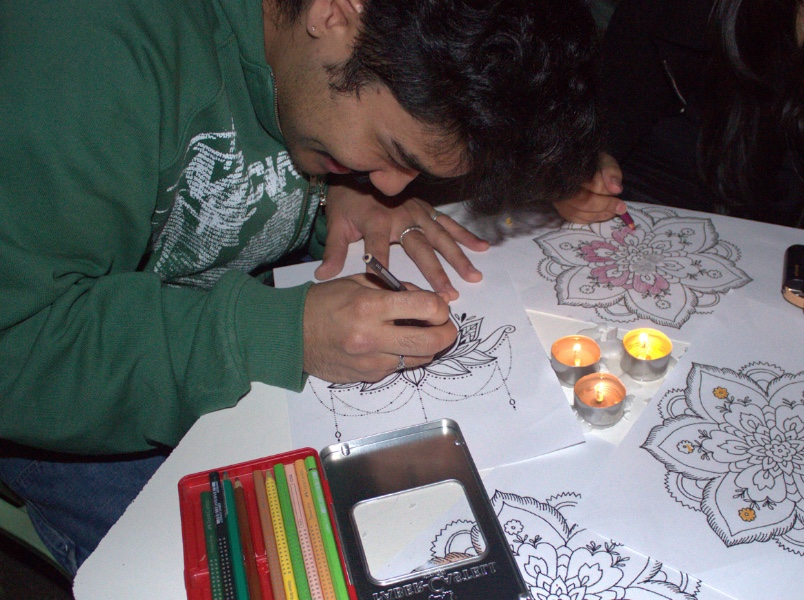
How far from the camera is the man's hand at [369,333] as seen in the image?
0.90m

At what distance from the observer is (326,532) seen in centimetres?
72

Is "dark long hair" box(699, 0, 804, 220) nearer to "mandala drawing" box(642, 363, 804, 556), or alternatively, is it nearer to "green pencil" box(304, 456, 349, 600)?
"mandala drawing" box(642, 363, 804, 556)

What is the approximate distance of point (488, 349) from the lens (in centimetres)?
97

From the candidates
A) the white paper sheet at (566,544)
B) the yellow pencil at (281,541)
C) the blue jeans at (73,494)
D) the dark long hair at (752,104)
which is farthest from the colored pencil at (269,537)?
the dark long hair at (752,104)

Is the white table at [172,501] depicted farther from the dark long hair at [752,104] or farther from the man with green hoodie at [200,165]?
the dark long hair at [752,104]

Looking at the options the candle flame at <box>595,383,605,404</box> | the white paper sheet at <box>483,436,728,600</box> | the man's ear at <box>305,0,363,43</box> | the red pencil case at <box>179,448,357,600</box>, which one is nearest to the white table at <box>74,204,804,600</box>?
the red pencil case at <box>179,448,357,600</box>

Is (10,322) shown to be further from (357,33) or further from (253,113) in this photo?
(357,33)

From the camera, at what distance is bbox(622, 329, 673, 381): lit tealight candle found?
2.97ft

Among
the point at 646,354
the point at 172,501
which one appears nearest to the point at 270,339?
the point at 172,501

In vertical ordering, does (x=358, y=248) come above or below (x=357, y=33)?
below

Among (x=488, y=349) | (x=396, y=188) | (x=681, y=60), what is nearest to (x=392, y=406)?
(x=488, y=349)

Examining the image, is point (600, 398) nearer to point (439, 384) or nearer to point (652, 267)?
point (439, 384)

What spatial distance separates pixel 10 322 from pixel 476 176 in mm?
659

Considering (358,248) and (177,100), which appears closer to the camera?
(177,100)
